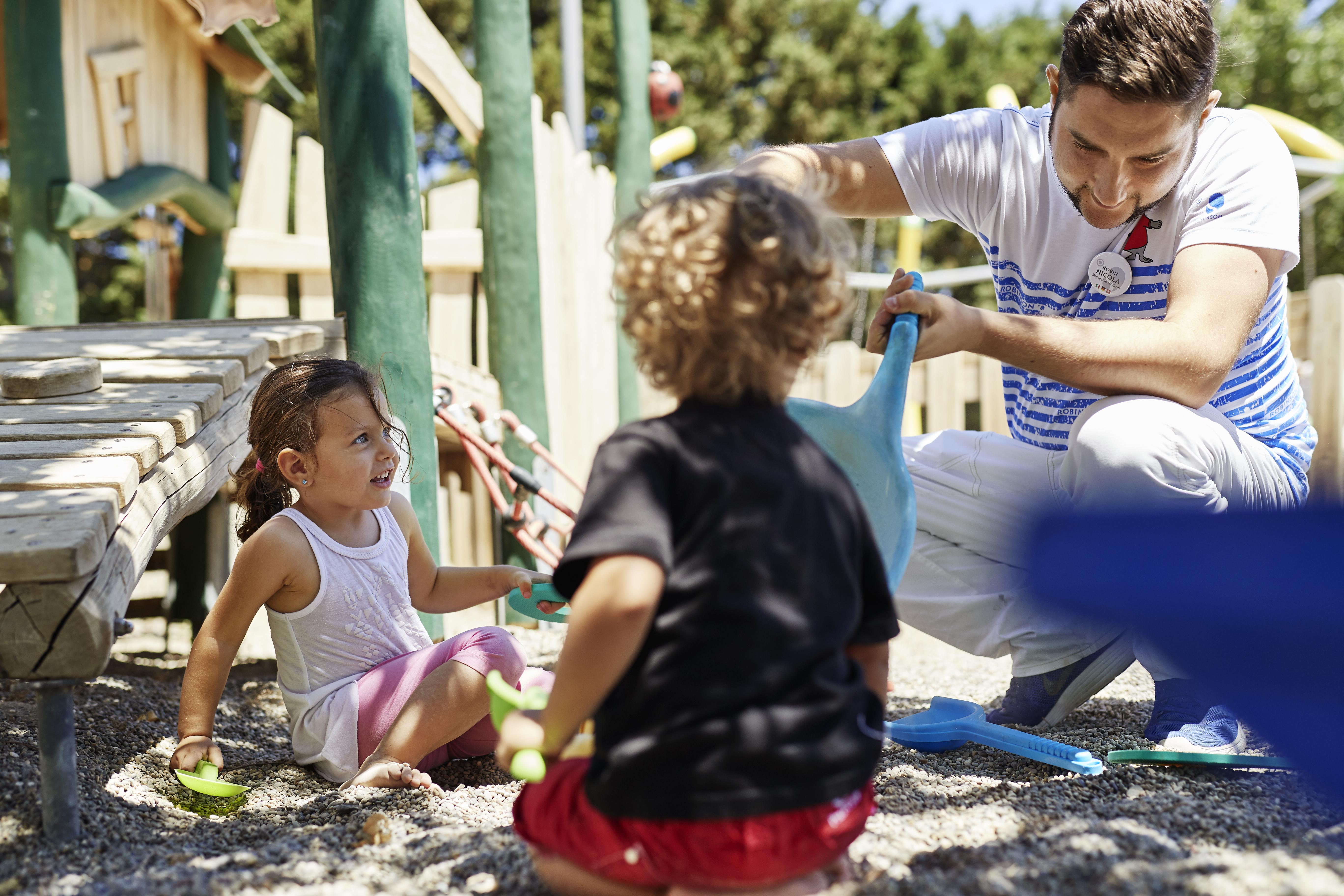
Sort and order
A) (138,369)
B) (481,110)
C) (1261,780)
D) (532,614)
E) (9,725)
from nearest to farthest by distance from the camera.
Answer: (1261,780) → (532,614) → (9,725) → (138,369) → (481,110)

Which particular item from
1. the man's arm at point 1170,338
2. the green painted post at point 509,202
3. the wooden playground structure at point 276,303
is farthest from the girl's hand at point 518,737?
the green painted post at point 509,202

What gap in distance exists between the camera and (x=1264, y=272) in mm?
2305

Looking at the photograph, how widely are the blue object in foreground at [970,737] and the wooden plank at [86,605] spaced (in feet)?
5.07

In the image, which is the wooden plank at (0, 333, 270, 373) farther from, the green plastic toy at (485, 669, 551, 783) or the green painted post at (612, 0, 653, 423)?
the green painted post at (612, 0, 653, 423)

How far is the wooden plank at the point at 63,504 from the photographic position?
5.92ft

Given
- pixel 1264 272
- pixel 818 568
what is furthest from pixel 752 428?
pixel 1264 272

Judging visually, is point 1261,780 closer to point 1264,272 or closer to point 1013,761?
point 1013,761

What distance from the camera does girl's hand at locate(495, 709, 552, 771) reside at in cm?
136

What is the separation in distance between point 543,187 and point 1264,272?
345 centimetres

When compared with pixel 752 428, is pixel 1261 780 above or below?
below

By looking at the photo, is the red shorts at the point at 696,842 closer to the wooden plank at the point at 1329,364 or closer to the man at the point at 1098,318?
the man at the point at 1098,318

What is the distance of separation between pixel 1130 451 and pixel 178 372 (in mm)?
2111

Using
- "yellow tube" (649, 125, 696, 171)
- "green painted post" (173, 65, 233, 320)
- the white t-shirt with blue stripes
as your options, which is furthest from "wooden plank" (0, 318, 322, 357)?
"yellow tube" (649, 125, 696, 171)

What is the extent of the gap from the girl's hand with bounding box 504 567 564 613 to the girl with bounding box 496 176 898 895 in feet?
2.68
